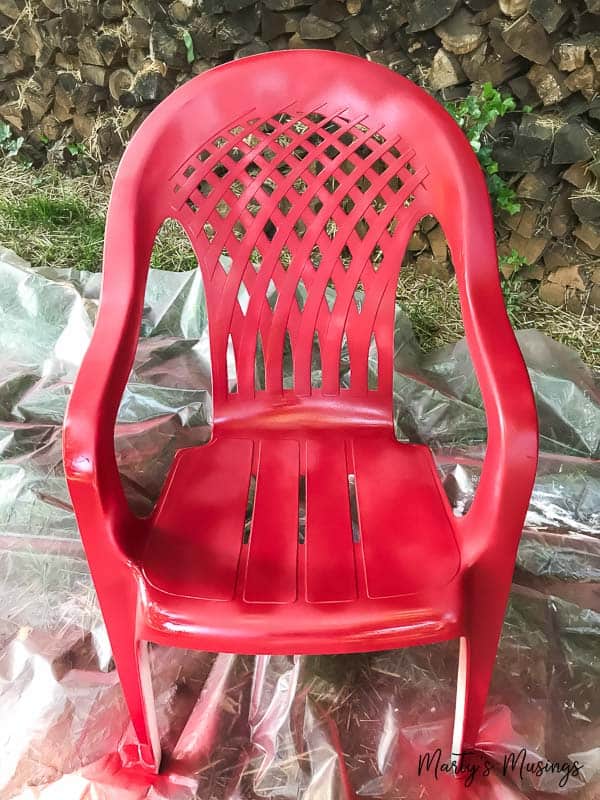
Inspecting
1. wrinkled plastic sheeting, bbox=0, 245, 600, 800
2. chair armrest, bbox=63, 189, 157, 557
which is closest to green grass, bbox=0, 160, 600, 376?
wrinkled plastic sheeting, bbox=0, 245, 600, 800

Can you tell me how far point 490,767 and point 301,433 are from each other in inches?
26.1

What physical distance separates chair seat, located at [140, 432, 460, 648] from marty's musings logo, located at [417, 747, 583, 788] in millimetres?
413

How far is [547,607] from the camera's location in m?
1.35

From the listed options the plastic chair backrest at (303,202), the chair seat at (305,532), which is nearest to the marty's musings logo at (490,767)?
the chair seat at (305,532)

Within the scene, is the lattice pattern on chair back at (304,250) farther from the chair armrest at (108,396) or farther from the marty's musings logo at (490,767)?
the marty's musings logo at (490,767)

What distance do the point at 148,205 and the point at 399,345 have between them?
935mm

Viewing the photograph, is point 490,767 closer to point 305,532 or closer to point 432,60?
point 305,532

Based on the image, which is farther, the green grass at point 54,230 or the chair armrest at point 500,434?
the green grass at point 54,230

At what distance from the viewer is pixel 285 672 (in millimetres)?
1246

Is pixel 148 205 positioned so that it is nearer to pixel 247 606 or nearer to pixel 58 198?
pixel 247 606

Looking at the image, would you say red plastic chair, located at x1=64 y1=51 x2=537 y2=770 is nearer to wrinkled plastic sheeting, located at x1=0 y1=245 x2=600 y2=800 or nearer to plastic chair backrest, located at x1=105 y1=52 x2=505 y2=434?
plastic chair backrest, located at x1=105 y1=52 x2=505 y2=434

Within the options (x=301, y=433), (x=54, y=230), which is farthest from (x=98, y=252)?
(x=301, y=433)

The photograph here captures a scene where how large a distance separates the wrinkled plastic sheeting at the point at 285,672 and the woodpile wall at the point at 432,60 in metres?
0.74

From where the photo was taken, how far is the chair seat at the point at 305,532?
0.90 metres
